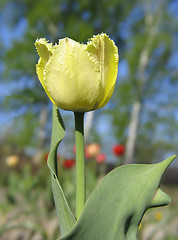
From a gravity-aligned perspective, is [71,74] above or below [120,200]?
above

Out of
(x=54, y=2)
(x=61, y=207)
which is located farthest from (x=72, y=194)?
(x=54, y=2)

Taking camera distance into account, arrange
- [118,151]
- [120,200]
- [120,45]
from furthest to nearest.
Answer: [120,45] < [118,151] < [120,200]

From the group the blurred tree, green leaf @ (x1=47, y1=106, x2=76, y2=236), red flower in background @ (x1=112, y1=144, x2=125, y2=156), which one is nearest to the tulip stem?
green leaf @ (x1=47, y1=106, x2=76, y2=236)

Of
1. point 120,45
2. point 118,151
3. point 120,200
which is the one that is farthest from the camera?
point 120,45

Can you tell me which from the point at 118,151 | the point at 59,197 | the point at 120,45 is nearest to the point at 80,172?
the point at 59,197

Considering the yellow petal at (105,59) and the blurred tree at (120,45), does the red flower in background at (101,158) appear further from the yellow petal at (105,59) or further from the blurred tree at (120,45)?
the blurred tree at (120,45)

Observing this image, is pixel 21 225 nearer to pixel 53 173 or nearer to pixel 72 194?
pixel 53 173

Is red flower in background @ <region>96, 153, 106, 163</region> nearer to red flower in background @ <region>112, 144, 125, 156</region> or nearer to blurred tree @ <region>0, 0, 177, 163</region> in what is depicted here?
red flower in background @ <region>112, 144, 125, 156</region>

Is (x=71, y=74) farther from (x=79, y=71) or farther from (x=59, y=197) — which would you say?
(x=59, y=197)
